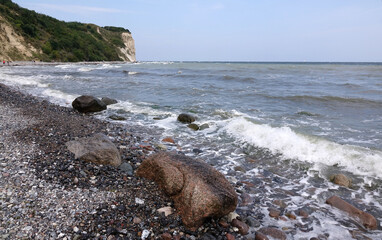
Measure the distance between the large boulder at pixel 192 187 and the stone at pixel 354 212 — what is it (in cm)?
219

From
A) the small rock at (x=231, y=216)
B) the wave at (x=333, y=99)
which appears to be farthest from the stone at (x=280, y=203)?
the wave at (x=333, y=99)

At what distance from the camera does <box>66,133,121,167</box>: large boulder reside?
545cm

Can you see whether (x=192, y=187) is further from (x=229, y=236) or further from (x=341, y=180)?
(x=341, y=180)

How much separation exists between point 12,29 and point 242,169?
63.0m

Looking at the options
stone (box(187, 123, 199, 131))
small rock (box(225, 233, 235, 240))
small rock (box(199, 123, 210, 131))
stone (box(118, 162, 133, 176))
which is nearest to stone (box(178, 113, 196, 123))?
stone (box(187, 123, 199, 131))

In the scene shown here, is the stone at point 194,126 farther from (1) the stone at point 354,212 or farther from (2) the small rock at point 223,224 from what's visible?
(2) the small rock at point 223,224

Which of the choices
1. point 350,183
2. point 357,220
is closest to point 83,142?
point 357,220

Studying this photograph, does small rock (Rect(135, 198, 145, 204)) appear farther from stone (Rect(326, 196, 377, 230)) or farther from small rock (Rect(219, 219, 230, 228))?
stone (Rect(326, 196, 377, 230))

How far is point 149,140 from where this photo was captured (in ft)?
27.2

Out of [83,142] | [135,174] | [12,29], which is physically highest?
[12,29]

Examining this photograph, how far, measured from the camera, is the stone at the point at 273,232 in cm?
389

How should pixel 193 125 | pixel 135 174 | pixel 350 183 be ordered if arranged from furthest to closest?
pixel 193 125, pixel 350 183, pixel 135 174

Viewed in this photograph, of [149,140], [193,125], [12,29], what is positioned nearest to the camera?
[149,140]

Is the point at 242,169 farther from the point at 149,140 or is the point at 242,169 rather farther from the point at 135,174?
the point at 149,140
